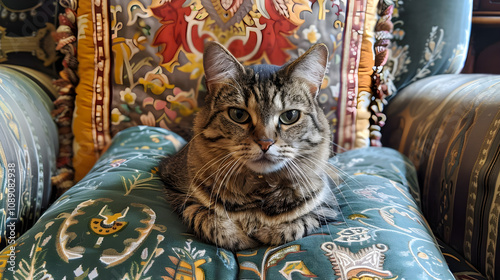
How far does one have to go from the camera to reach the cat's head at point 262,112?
0.78m

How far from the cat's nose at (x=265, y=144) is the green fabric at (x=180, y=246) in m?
0.20

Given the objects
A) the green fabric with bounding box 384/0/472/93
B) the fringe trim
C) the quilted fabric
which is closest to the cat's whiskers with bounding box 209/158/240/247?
the quilted fabric

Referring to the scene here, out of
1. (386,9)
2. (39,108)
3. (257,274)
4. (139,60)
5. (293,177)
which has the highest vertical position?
(386,9)

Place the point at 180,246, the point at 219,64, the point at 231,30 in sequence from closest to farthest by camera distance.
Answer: the point at 180,246 → the point at 219,64 → the point at 231,30

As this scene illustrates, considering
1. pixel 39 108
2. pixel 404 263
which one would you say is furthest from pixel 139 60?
pixel 404 263

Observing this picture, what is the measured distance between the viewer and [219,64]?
0.84 m

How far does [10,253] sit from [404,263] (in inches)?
28.1

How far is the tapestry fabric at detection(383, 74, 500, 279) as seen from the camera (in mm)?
759

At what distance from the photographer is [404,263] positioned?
0.68m

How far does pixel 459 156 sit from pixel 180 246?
67 cm

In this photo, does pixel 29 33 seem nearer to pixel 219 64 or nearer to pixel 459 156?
pixel 219 64

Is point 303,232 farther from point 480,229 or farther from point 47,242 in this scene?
point 47,242

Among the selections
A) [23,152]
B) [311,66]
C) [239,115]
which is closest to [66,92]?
[23,152]

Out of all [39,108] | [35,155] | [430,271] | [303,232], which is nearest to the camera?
[430,271]
